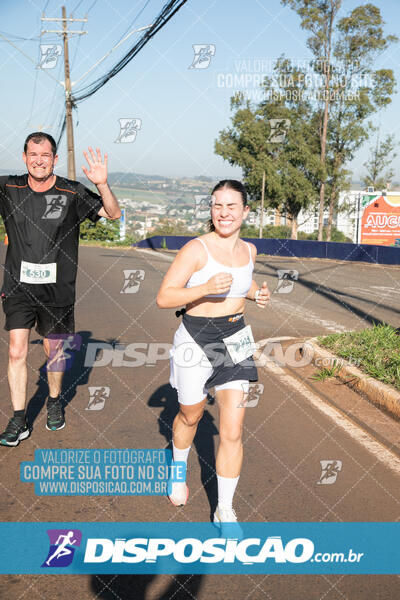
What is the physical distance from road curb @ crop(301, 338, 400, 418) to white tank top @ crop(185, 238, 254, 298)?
2.74 meters

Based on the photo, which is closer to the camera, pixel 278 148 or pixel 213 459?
pixel 213 459

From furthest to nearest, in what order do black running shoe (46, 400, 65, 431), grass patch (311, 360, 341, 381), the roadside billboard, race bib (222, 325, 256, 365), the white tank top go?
the roadside billboard → grass patch (311, 360, 341, 381) → black running shoe (46, 400, 65, 431) → race bib (222, 325, 256, 365) → the white tank top

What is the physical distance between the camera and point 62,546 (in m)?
3.24

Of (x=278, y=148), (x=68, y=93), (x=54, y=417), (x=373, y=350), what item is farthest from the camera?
(x=278, y=148)

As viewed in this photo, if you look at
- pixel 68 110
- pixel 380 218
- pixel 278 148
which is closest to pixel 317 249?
pixel 380 218

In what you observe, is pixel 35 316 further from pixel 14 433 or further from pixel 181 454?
pixel 181 454

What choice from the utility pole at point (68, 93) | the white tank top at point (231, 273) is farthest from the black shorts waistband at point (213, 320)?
the utility pole at point (68, 93)

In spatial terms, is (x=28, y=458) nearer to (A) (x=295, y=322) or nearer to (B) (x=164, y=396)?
(B) (x=164, y=396)

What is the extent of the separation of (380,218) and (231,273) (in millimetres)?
32491

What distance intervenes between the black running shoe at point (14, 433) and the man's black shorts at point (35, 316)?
0.73 meters

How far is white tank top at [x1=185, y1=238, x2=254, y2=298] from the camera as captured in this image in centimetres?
342

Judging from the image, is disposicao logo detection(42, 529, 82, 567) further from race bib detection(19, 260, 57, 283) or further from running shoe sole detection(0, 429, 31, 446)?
race bib detection(19, 260, 57, 283)

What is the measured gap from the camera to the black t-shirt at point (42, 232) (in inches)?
181

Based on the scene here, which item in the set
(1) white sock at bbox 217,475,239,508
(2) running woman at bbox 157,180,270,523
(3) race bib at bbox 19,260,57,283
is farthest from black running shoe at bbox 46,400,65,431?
(1) white sock at bbox 217,475,239,508
